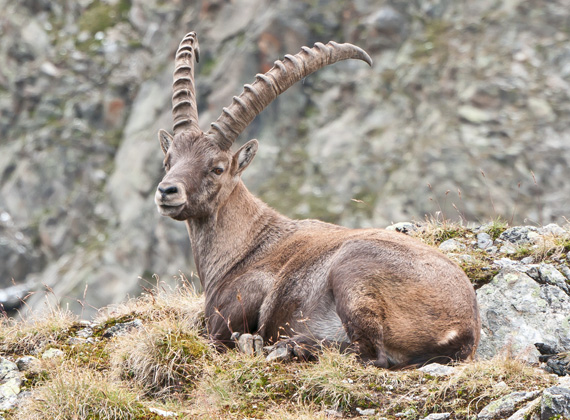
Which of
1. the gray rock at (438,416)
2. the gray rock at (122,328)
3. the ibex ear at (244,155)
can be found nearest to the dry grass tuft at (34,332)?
the gray rock at (122,328)

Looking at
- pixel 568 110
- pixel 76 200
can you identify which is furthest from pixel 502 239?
pixel 76 200

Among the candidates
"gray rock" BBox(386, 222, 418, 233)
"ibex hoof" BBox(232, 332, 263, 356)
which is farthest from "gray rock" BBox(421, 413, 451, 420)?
"gray rock" BBox(386, 222, 418, 233)

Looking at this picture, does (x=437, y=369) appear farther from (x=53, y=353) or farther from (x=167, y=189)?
(x=53, y=353)

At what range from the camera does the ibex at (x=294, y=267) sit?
832cm

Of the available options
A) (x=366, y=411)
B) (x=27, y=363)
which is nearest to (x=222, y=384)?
(x=366, y=411)

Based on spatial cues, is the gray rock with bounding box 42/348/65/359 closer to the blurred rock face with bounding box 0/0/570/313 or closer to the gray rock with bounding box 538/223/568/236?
the gray rock with bounding box 538/223/568/236

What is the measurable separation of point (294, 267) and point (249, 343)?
1.22 meters

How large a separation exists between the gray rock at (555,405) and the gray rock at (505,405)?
18.7 inches

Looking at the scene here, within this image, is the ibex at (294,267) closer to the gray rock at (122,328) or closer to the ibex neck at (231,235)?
the ibex neck at (231,235)

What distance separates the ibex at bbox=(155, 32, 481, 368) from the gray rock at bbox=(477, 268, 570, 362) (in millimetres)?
981

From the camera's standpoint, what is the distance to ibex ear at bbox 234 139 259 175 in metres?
11.0

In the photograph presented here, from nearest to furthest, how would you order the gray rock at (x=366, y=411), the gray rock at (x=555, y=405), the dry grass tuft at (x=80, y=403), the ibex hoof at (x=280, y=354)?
the gray rock at (x=555, y=405) → the gray rock at (x=366, y=411) → the dry grass tuft at (x=80, y=403) → the ibex hoof at (x=280, y=354)

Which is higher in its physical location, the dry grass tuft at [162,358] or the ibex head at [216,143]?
the ibex head at [216,143]

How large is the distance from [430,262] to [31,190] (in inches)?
2541
